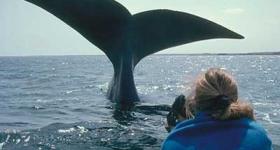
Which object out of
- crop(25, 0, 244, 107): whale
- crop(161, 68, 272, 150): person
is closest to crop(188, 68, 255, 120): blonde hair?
crop(161, 68, 272, 150): person

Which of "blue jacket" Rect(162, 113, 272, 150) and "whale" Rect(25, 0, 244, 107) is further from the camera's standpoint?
"whale" Rect(25, 0, 244, 107)

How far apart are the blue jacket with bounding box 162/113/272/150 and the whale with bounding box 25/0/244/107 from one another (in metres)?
6.22

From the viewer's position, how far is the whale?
881 cm

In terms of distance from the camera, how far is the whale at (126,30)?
28.9ft

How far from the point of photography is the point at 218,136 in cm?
227

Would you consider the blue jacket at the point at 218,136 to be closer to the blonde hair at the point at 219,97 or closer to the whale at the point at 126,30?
Answer: the blonde hair at the point at 219,97

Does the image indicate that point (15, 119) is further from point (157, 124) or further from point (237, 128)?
point (237, 128)

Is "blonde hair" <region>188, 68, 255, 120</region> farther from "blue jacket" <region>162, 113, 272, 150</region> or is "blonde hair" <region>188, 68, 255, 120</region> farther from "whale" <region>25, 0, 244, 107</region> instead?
"whale" <region>25, 0, 244, 107</region>

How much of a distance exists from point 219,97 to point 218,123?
0.13m

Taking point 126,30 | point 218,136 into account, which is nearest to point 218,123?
point 218,136

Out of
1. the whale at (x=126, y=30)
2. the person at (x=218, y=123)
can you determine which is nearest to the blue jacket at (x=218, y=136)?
the person at (x=218, y=123)

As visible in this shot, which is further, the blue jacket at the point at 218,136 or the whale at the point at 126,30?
the whale at the point at 126,30

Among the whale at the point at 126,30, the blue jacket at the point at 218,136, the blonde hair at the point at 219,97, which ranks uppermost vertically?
the whale at the point at 126,30

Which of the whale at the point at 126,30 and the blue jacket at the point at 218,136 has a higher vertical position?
the whale at the point at 126,30
